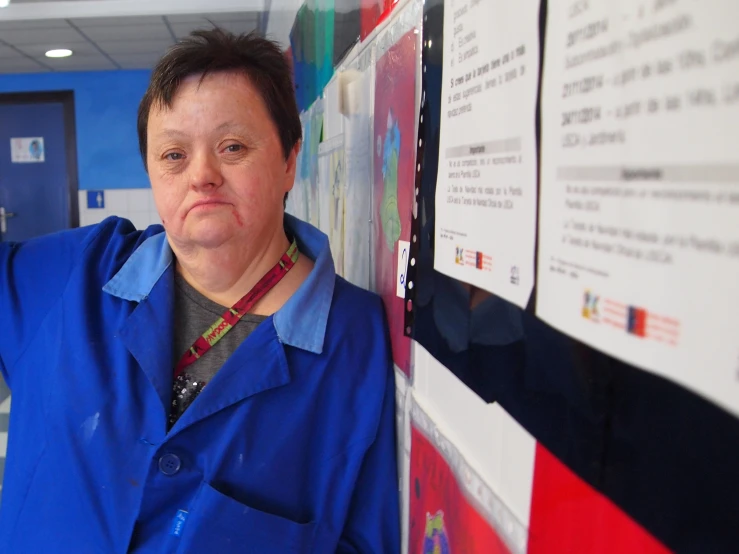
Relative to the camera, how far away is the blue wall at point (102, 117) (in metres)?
4.75

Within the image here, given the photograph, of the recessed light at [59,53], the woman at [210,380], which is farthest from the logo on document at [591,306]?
the recessed light at [59,53]

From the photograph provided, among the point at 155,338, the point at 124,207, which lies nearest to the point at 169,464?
the point at 155,338

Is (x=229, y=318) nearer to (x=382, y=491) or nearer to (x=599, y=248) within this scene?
(x=382, y=491)

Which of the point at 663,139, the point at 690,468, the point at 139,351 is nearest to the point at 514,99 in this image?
the point at 663,139

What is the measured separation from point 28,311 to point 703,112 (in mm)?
961

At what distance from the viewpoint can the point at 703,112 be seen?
25cm

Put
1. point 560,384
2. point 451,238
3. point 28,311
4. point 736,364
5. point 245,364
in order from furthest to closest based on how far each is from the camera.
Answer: point 28,311 < point 245,364 < point 451,238 < point 560,384 < point 736,364

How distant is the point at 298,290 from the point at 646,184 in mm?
629

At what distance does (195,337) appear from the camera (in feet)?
2.90

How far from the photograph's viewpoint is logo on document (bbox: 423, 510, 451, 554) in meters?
0.63

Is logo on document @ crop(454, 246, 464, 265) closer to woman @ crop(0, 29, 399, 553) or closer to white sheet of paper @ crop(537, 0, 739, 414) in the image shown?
white sheet of paper @ crop(537, 0, 739, 414)

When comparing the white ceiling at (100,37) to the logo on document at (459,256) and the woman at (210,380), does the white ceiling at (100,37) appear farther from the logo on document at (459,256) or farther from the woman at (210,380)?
the logo on document at (459,256)

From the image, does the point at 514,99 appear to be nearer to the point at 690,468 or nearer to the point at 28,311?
the point at 690,468

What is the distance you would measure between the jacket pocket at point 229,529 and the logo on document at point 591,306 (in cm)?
60
